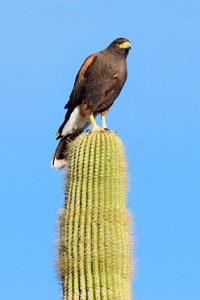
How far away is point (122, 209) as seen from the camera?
586 centimetres

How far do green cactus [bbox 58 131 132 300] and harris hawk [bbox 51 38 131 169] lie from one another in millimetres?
2990

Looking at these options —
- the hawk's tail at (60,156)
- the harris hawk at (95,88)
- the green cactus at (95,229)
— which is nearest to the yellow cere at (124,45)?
the harris hawk at (95,88)

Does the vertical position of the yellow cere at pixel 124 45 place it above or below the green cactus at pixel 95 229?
above

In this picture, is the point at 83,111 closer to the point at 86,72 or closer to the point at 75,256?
the point at 86,72

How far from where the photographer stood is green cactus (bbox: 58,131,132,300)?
5.55m

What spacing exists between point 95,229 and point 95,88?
383cm

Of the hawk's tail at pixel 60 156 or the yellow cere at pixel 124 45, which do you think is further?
the yellow cere at pixel 124 45

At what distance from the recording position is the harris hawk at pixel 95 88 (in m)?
9.19

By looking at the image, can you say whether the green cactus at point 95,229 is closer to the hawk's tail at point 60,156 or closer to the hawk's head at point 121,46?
the hawk's tail at point 60,156

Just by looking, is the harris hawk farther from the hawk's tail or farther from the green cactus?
the green cactus

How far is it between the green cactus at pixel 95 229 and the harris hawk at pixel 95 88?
2.99 metres

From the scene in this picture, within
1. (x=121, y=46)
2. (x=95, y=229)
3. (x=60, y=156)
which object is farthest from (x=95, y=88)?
(x=95, y=229)

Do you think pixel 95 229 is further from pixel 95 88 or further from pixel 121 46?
pixel 121 46

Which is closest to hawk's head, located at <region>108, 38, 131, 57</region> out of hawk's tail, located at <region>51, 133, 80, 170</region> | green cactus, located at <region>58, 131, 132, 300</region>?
hawk's tail, located at <region>51, 133, 80, 170</region>
